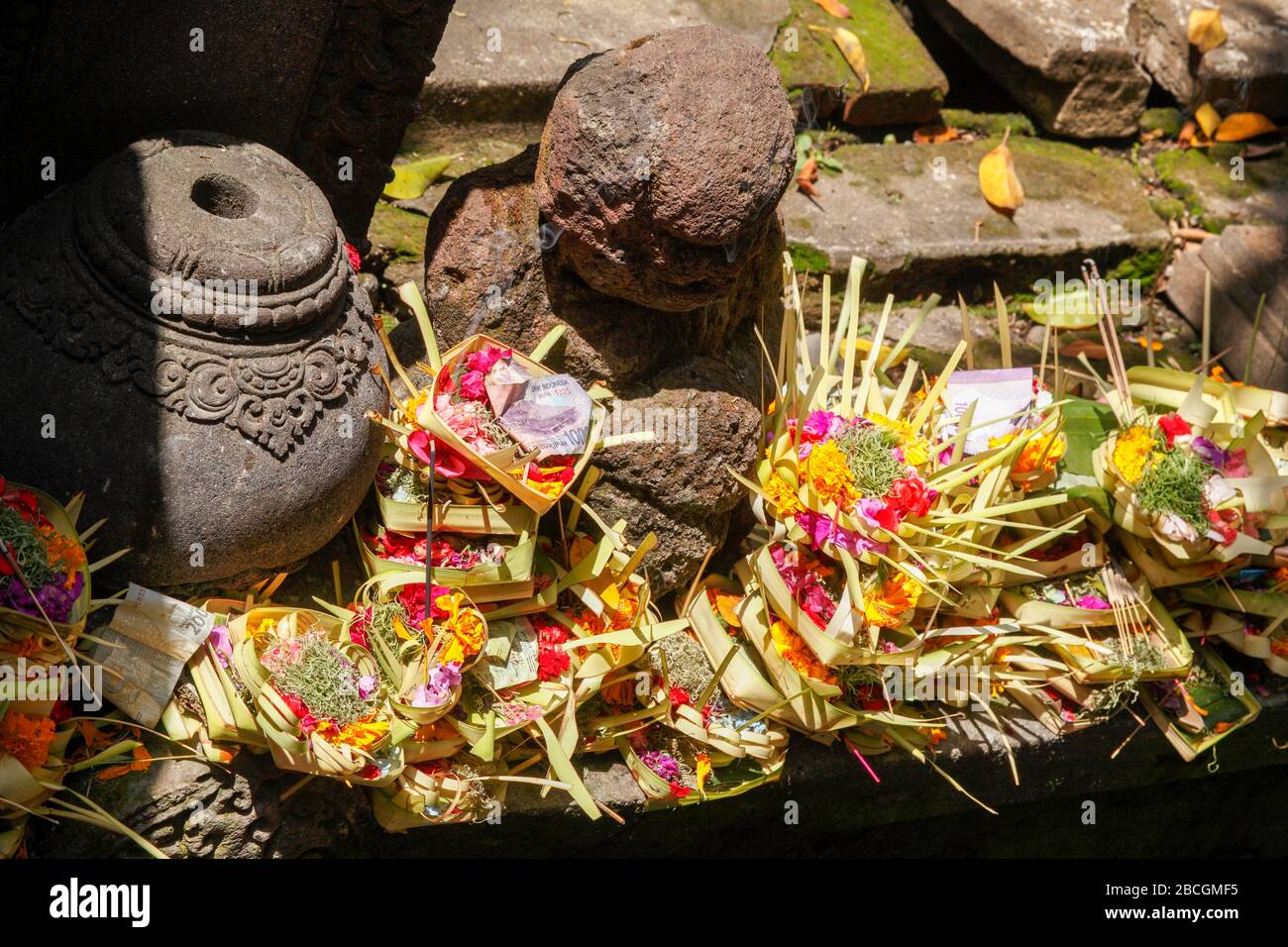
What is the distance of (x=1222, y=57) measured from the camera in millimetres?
4480

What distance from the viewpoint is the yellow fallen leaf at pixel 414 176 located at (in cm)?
361

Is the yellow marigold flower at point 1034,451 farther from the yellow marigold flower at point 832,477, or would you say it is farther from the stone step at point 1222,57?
the stone step at point 1222,57

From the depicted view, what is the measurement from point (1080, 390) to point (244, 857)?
235 cm

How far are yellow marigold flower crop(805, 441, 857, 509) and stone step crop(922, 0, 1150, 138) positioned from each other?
7.40 ft

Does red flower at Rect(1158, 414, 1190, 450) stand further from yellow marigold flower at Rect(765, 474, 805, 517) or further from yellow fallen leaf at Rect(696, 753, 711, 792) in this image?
yellow fallen leaf at Rect(696, 753, 711, 792)

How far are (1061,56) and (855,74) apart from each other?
692 mm

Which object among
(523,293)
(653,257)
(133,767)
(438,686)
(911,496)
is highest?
(653,257)

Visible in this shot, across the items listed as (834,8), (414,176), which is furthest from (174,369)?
(834,8)

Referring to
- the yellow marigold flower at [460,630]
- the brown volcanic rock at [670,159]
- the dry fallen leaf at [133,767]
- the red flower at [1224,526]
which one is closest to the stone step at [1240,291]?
the red flower at [1224,526]

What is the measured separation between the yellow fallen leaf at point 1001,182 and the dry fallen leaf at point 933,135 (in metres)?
0.16

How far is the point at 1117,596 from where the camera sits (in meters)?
2.98

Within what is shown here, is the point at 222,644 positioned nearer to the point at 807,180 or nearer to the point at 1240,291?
the point at 807,180

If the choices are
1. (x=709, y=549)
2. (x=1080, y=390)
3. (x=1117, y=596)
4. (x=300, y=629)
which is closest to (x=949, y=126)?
(x=1080, y=390)
